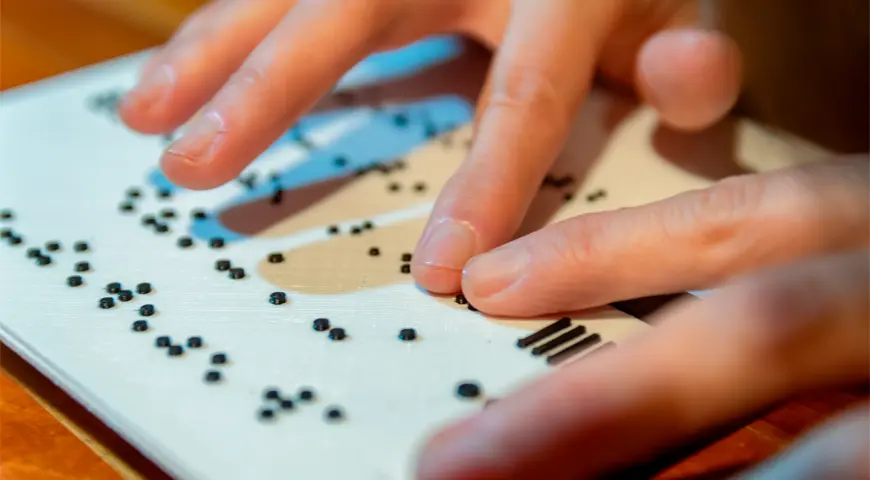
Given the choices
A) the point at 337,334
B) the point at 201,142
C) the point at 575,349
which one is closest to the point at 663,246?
the point at 575,349

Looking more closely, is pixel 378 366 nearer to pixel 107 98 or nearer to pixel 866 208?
pixel 866 208

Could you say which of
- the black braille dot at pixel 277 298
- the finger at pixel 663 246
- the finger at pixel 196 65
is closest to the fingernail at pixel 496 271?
the finger at pixel 663 246

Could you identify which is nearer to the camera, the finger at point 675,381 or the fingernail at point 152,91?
the finger at point 675,381

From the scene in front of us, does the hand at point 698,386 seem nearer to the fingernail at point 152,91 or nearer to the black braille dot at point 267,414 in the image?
the black braille dot at point 267,414

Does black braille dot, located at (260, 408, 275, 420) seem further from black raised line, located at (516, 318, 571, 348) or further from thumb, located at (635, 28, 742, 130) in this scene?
thumb, located at (635, 28, 742, 130)

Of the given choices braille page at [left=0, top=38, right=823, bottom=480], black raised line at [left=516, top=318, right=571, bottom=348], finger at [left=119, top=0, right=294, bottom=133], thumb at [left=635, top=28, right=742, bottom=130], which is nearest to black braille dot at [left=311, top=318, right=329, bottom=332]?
braille page at [left=0, top=38, right=823, bottom=480]

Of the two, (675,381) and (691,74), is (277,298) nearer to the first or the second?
(675,381)

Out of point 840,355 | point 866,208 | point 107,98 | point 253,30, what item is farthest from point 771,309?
point 107,98
